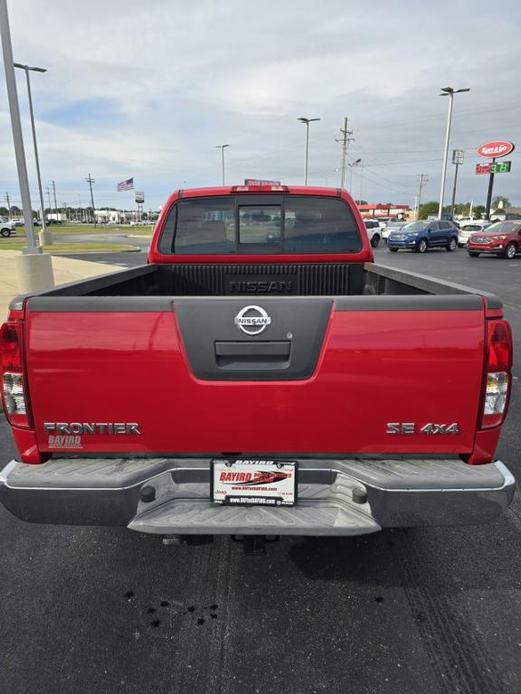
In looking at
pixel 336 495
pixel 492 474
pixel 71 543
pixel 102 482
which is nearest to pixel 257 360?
pixel 336 495

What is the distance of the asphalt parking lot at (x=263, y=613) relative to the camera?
211cm

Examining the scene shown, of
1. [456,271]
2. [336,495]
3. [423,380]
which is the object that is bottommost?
[456,271]

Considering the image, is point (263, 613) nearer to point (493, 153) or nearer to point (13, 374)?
point (13, 374)

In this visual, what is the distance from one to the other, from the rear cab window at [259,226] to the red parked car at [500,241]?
22.1m

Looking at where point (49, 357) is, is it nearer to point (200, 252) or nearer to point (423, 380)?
point (423, 380)

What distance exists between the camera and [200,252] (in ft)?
14.5

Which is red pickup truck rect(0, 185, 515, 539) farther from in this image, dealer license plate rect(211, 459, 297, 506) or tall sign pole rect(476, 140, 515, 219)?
tall sign pole rect(476, 140, 515, 219)

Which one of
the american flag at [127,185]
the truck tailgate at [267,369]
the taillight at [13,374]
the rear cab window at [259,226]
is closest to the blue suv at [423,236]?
the rear cab window at [259,226]

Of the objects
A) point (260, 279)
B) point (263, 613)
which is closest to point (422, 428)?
point (263, 613)

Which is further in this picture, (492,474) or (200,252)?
(200,252)

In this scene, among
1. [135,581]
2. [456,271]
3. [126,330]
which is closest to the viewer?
[126,330]

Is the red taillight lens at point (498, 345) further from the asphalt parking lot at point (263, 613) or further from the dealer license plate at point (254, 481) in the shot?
the asphalt parking lot at point (263, 613)

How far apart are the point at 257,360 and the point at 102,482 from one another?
84 cm

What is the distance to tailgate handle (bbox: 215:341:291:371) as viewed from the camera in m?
2.08
